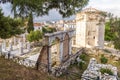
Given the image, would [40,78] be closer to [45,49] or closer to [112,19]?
[45,49]

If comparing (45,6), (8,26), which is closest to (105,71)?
(45,6)

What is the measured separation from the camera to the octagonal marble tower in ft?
120

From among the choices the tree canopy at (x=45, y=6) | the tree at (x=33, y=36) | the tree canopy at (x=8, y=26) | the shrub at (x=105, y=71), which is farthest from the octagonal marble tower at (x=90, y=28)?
the tree canopy at (x=45, y=6)

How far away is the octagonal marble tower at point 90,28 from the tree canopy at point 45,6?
2502 centimetres

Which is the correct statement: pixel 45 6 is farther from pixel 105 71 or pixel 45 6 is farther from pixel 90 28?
pixel 90 28

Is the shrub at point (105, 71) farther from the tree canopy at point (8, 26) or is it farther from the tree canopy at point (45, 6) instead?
the tree canopy at point (8, 26)

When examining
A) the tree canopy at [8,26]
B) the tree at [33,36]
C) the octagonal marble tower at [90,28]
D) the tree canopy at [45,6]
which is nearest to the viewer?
the tree canopy at [45,6]

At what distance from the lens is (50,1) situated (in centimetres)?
1077

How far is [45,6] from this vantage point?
10680 mm

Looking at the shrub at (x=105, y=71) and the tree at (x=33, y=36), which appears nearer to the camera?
the shrub at (x=105, y=71)

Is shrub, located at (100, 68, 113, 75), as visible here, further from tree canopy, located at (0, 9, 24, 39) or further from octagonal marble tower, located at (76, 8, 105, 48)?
octagonal marble tower, located at (76, 8, 105, 48)

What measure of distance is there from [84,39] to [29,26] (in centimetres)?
1728

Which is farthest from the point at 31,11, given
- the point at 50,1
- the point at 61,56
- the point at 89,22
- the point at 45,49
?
the point at 89,22

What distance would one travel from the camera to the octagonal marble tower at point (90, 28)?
120ft
